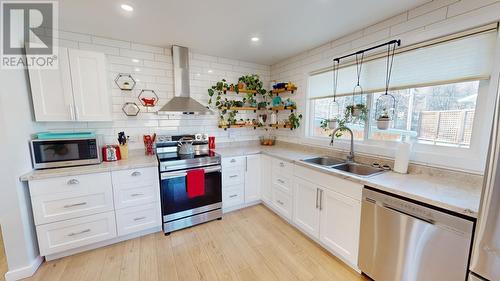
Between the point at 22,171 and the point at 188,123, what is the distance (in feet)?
5.68

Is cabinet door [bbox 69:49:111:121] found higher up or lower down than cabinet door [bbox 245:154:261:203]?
higher up

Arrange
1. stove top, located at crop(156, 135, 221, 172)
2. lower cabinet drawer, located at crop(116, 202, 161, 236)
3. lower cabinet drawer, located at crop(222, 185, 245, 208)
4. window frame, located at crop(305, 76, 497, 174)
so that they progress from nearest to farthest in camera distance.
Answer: window frame, located at crop(305, 76, 497, 174), lower cabinet drawer, located at crop(116, 202, 161, 236), stove top, located at crop(156, 135, 221, 172), lower cabinet drawer, located at crop(222, 185, 245, 208)

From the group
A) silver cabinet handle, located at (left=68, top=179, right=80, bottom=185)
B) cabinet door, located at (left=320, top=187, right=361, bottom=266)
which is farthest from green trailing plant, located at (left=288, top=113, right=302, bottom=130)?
silver cabinet handle, located at (left=68, top=179, right=80, bottom=185)

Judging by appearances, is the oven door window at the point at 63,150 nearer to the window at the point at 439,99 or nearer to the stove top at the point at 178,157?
the stove top at the point at 178,157

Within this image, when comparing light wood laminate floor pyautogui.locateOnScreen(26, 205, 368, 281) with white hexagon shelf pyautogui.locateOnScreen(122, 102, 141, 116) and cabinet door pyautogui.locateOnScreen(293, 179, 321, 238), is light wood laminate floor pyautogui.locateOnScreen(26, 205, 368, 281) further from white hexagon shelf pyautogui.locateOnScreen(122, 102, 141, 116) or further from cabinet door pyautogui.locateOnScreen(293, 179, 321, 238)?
white hexagon shelf pyautogui.locateOnScreen(122, 102, 141, 116)

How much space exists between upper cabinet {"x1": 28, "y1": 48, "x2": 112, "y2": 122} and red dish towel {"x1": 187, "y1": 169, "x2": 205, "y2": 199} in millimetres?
1134

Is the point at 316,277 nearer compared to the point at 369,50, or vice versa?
the point at 316,277

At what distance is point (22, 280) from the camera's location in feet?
5.41

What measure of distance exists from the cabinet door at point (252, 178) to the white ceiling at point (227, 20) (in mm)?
1619

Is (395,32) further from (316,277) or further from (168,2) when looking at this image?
(316,277)

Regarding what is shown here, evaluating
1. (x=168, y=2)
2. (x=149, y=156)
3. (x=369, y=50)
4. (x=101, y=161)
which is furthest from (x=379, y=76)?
(x=101, y=161)

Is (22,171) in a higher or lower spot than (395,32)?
lower

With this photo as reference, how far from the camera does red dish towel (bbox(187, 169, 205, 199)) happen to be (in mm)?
2346

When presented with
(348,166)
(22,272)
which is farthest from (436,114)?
(22,272)
